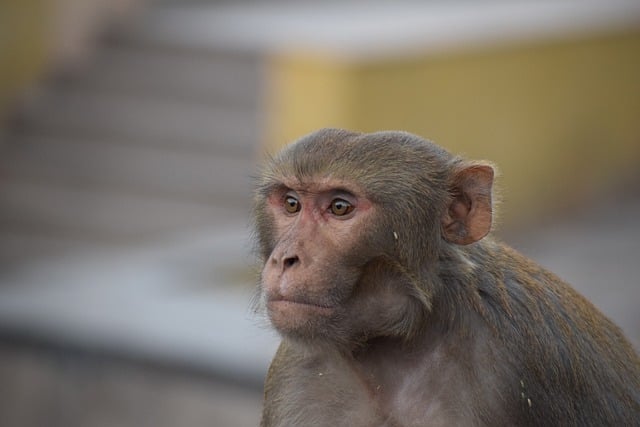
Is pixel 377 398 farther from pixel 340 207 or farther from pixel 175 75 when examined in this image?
pixel 175 75

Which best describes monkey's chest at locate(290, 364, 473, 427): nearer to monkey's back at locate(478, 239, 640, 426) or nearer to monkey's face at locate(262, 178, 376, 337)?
monkey's back at locate(478, 239, 640, 426)

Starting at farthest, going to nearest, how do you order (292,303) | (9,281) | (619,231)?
(619,231)
(9,281)
(292,303)

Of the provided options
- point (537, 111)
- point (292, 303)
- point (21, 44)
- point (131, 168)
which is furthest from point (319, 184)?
point (21, 44)

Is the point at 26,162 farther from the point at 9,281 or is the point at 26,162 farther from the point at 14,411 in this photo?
the point at 14,411

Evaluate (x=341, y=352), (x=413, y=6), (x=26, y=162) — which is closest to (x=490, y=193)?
(x=341, y=352)

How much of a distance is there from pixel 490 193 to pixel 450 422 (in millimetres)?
802

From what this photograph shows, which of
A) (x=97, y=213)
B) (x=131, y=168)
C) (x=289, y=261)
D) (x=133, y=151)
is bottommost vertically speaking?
(x=97, y=213)

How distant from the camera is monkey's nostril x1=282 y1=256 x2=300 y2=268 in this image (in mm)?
4688

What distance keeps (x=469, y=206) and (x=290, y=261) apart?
0.68m

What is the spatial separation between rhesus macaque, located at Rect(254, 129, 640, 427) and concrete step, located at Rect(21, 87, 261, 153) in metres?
9.42

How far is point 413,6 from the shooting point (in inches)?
674

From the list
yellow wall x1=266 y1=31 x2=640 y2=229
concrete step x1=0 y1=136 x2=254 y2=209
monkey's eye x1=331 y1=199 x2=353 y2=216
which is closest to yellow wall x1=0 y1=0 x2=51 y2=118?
concrete step x1=0 y1=136 x2=254 y2=209

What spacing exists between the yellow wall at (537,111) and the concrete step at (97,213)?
7.48 feet

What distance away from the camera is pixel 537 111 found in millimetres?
15164
